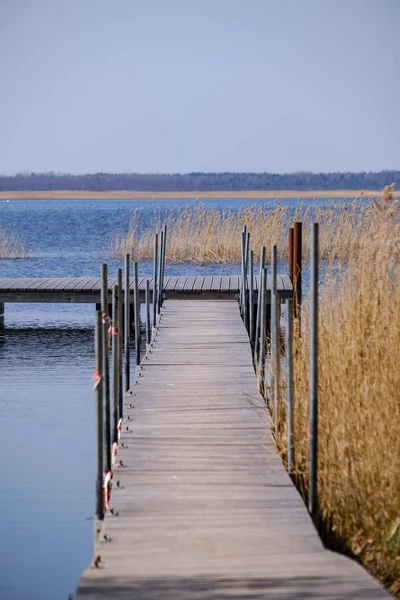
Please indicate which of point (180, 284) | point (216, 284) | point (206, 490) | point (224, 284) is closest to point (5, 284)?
point (180, 284)

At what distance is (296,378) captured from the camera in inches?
267

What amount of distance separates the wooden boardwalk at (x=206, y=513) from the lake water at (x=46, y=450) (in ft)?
2.43

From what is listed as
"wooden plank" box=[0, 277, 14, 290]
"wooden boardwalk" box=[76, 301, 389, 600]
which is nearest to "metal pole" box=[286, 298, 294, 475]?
"wooden boardwalk" box=[76, 301, 389, 600]

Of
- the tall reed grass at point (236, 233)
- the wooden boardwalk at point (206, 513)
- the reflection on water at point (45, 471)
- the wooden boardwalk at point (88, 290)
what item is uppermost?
the tall reed grass at point (236, 233)

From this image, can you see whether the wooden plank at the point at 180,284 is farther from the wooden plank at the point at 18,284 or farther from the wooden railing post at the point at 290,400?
the wooden railing post at the point at 290,400

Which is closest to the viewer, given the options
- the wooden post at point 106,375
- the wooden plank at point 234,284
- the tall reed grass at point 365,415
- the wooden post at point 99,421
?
the tall reed grass at point 365,415

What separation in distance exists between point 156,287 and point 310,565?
8.17 m

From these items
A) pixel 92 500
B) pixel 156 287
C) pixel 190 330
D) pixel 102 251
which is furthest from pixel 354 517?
pixel 102 251

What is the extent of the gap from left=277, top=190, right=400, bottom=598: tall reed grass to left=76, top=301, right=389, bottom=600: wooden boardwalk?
26 cm

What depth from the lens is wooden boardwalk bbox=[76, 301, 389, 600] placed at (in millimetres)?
3885

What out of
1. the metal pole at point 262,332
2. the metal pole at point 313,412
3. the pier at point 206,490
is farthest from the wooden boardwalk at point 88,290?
the metal pole at point 313,412

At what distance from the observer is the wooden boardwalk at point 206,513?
388 centimetres

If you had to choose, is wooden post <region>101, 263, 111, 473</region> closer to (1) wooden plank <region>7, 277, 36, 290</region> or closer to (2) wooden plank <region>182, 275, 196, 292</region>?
(2) wooden plank <region>182, 275, 196, 292</region>

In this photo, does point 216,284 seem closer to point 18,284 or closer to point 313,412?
point 18,284
